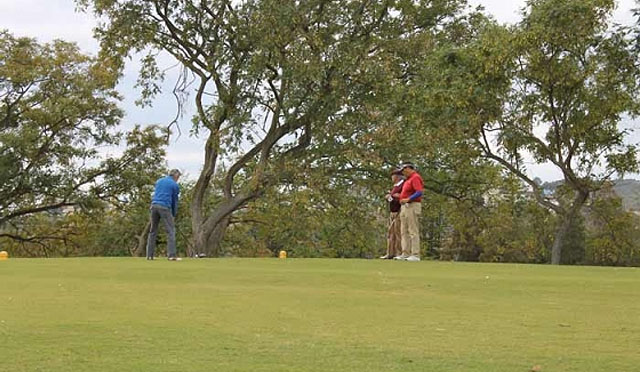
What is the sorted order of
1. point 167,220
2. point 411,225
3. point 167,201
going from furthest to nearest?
point 411,225 < point 167,201 < point 167,220

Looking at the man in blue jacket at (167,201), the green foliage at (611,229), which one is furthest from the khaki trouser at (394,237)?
the green foliage at (611,229)

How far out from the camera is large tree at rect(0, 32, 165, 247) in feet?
117

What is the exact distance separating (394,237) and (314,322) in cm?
1150

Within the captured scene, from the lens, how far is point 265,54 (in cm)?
2639

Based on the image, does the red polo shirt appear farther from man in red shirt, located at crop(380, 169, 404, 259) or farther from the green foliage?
the green foliage

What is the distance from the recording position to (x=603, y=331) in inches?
266

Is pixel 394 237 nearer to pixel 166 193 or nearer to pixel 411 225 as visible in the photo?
pixel 411 225

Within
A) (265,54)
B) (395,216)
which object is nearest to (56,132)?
(265,54)

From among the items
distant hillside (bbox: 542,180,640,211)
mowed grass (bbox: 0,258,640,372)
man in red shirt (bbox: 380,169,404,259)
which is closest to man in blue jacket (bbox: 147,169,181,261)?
mowed grass (bbox: 0,258,640,372)

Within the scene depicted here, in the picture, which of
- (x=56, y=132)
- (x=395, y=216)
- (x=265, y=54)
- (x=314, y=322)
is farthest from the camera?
(x=56, y=132)

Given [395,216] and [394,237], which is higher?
[395,216]

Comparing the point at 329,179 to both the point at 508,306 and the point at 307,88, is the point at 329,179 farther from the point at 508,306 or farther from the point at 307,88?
the point at 508,306

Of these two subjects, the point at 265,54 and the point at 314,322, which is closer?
the point at 314,322

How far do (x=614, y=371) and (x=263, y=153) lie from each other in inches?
976
